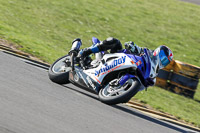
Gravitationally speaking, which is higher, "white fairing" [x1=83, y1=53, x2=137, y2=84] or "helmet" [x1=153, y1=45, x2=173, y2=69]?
"helmet" [x1=153, y1=45, x2=173, y2=69]

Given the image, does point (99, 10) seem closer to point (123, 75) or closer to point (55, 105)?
point (123, 75)

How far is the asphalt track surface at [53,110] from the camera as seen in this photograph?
4.66 meters

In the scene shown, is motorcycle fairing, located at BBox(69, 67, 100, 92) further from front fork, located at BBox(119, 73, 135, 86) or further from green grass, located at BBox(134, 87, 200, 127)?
green grass, located at BBox(134, 87, 200, 127)

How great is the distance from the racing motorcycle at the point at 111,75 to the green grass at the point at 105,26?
2831 millimetres

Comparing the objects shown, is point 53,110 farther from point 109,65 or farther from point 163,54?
point 163,54

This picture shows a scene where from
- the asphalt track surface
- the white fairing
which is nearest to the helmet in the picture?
the white fairing

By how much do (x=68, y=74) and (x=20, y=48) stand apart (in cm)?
359

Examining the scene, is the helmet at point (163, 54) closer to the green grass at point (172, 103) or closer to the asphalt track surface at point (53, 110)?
the asphalt track surface at point (53, 110)

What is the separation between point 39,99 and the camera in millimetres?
5781

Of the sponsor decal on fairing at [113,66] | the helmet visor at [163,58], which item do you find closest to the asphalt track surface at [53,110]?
the sponsor decal on fairing at [113,66]

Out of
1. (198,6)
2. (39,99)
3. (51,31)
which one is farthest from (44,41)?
(198,6)

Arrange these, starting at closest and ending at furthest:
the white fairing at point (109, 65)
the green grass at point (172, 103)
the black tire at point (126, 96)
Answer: the black tire at point (126, 96) → the white fairing at point (109, 65) → the green grass at point (172, 103)

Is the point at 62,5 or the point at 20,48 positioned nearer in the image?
the point at 20,48

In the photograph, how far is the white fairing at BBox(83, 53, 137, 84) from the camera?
685 cm
